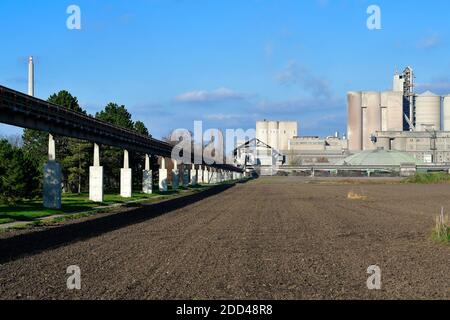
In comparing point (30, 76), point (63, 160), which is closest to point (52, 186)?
point (30, 76)

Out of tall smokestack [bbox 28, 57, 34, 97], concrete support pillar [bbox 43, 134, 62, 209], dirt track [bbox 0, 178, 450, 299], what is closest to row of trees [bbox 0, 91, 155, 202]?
tall smokestack [bbox 28, 57, 34, 97]

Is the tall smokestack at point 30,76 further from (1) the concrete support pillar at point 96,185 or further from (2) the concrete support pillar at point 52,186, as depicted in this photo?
(2) the concrete support pillar at point 52,186

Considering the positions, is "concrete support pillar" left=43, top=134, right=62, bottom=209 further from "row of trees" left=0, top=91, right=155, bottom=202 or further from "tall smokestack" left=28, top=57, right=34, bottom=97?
"tall smokestack" left=28, top=57, right=34, bottom=97

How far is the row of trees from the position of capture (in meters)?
61.5

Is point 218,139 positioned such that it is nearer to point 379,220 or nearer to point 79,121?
point 79,121

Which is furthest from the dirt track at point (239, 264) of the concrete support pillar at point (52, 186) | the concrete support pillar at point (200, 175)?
the concrete support pillar at point (200, 175)

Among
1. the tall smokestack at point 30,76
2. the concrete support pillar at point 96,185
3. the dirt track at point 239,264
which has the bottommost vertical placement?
the dirt track at point 239,264

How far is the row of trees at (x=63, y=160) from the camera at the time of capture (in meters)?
61.5

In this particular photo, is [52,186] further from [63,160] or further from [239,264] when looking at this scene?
[63,160]

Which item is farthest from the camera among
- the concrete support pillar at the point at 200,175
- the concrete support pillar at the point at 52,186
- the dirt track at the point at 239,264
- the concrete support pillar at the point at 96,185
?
the concrete support pillar at the point at 200,175

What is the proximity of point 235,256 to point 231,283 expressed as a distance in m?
5.39

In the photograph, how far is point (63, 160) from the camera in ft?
279
